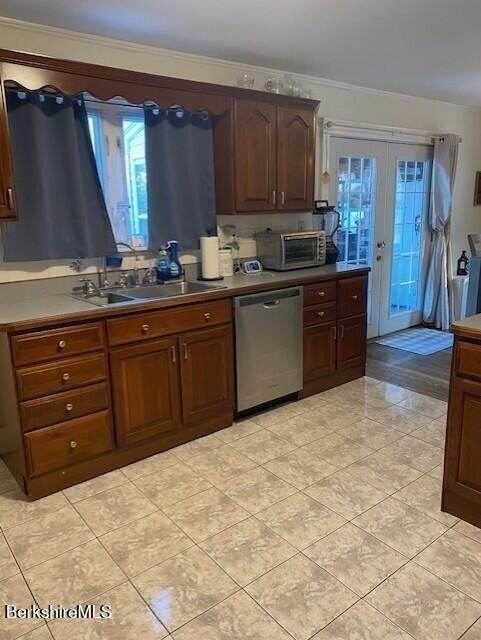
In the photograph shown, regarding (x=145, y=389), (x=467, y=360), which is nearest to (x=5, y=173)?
(x=145, y=389)

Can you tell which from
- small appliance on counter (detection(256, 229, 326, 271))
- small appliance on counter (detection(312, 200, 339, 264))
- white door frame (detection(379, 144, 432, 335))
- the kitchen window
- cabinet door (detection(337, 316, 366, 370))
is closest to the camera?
the kitchen window

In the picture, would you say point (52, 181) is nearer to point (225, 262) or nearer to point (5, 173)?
point (5, 173)

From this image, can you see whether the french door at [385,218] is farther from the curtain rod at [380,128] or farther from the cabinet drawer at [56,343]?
the cabinet drawer at [56,343]

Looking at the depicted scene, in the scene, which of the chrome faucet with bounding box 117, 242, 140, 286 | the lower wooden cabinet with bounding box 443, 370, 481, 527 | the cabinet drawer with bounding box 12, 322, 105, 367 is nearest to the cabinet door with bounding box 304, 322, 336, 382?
the chrome faucet with bounding box 117, 242, 140, 286

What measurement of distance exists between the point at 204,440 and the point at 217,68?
2.60 m

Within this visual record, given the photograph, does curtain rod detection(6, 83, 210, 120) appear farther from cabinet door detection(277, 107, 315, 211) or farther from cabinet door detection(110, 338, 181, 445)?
cabinet door detection(110, 338, 181, 445)

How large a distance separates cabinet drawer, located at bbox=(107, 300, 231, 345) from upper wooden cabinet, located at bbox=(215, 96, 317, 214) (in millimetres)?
837

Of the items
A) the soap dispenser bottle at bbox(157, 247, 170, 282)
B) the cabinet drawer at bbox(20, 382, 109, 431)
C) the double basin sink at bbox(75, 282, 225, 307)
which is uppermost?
the soap dispenser bottle at bbox(157, 247, 170, 282)

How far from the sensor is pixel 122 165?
3207 mm

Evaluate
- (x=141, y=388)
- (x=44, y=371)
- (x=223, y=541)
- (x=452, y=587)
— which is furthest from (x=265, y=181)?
(x=452, y=587)

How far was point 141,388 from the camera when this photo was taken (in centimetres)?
276

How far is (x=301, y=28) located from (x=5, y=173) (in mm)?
1882

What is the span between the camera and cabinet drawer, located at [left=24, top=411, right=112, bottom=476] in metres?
2.41

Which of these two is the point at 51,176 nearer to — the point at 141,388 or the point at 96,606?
the point at 141,388
